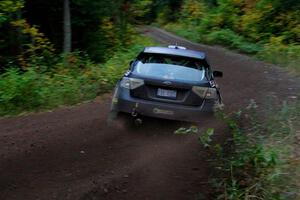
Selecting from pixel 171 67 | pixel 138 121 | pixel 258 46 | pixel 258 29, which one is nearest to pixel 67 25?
pixel 258 46

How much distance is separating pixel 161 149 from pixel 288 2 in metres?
19.2

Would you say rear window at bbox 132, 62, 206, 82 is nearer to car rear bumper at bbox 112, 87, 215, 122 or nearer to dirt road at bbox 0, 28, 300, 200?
car rear bumper at bbox 112, 87, 215, 122

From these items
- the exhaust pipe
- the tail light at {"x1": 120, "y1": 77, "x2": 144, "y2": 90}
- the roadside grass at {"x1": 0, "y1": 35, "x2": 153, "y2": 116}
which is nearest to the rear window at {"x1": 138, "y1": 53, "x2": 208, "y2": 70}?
the tail light at {"x1": 120, "y1": 77, "x2": 144, "y2": 90}

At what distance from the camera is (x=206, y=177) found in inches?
270

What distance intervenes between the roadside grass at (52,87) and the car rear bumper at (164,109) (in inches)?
140

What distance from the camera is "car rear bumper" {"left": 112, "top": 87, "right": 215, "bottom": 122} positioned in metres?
8.33

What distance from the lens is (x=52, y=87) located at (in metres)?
12.6

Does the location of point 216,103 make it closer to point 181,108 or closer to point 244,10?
point 181,108

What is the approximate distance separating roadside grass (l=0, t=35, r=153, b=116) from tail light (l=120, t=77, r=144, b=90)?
11.3ft

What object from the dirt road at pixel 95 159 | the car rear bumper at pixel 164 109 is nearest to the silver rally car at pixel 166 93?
the car rear bumper at pixel 164 109

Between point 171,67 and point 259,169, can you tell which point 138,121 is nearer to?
point 171,67

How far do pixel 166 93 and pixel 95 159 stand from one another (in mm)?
1857

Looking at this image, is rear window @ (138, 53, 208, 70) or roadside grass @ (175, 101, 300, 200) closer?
roadside grass @ (175, 101, 300, 200)

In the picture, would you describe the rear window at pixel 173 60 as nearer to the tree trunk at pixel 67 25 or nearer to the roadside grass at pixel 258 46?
the roadside grass at pixel 258 46
